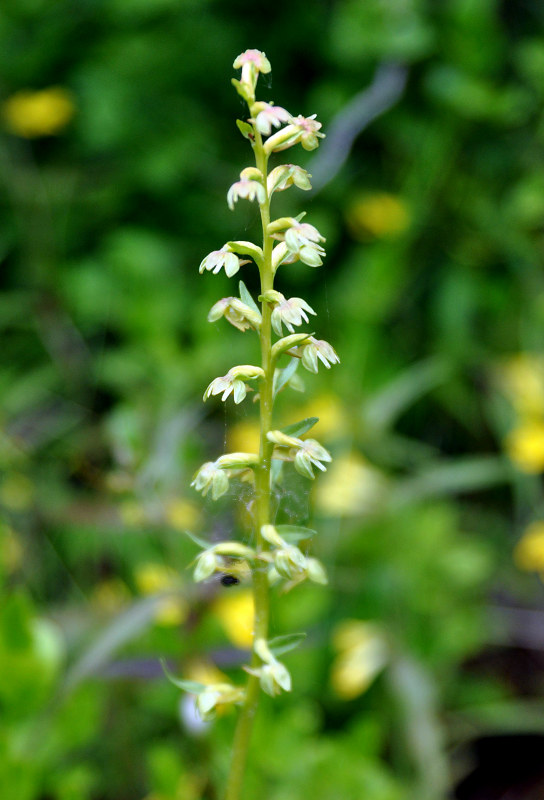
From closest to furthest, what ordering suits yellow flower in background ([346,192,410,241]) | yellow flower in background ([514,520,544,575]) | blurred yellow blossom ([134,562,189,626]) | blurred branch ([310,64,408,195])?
blurred yellow blossom ([134,562,189,626])
yellow flower in background ([514,520,544,575])
blurred branch ([310,64,408,195])
yellow flower in background ([346,192,410,241])

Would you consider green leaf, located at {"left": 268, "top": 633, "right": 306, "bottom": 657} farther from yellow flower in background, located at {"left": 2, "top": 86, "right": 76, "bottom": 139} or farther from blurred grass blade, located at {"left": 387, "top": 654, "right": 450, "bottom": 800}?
yellow flower in background, located at {"left": 2, "top": 86, "right": 76, "bottom": 139}

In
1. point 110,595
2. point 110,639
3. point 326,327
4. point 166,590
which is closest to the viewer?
point 110,639

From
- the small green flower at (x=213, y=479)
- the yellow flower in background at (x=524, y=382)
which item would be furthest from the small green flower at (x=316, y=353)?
the yellow flower in background at (x=524, y=382)

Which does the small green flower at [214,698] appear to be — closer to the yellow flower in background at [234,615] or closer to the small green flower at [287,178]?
the small green flower at [287,178]

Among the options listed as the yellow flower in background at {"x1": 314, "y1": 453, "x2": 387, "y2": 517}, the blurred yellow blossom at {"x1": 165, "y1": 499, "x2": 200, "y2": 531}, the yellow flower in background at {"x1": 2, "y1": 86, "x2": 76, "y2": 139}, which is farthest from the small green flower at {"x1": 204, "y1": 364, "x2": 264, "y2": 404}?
the yellow flower in background at {"x1": 2, "y1": 86, "x2": 76, "y2": 139}

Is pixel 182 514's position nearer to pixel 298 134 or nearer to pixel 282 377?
pixel 282 377

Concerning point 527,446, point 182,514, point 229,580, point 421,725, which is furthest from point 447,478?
point 229,580
